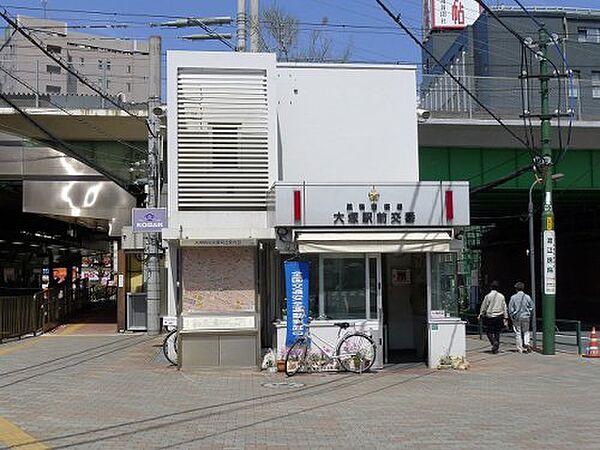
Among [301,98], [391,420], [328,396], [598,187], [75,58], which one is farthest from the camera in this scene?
[75,58]

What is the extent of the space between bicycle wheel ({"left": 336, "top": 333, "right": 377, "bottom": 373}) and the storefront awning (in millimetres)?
1619

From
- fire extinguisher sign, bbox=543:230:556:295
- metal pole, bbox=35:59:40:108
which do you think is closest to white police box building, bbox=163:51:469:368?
fire extinguisher sign, bbox=543:230:556:295

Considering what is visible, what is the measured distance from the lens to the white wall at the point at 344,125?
54.2ft

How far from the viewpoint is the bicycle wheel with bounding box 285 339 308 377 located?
13328 millimetres

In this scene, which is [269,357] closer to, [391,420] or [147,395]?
[147,395]

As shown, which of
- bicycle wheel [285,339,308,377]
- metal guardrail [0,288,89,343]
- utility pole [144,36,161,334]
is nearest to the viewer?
bicycle wheel [285,339,308,377]

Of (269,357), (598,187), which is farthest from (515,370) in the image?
(598,187)

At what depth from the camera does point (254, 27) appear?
755 inches

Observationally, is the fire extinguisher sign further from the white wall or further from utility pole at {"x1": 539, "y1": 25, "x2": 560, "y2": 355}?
the white wall

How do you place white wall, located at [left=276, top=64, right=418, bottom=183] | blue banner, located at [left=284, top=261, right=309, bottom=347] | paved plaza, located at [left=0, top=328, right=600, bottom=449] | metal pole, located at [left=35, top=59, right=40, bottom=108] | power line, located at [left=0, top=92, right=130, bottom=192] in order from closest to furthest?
1. paved plaza, located at [left=0, top=328, right=600, bottom=449]
2. power line, located at [left=0, top=92, right=130, bottom=192]
3. blue banner, located at [left=284, top=261, right=309, bottom=347]
4. white wall, located at [left=276, top=64, right=418, bottom=183]
5. metal pole, located at [left=35, top=59, right=40, bottom=108]

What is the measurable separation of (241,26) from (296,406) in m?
11.6

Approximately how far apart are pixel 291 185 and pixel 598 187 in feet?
49.1

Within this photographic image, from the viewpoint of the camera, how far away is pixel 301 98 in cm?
1655

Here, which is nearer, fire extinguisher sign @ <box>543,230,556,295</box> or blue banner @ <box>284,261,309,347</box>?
blue banner @ <box>284,261,309,347</box>
